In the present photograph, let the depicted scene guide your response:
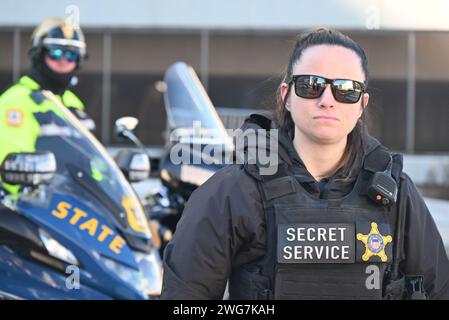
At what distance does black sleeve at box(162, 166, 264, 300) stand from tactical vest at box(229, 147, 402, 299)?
0.11 feet

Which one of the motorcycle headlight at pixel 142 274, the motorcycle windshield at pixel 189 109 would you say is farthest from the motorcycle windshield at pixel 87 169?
the motorcycle windshield at pixel 189 109

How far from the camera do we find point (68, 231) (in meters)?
3.43

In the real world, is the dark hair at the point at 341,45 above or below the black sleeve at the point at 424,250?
above

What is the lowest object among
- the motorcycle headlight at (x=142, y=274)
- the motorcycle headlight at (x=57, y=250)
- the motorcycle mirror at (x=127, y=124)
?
the motorcycle headlight at (x=142, y=274)

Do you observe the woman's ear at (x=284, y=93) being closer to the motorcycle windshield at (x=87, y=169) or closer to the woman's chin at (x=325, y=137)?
the woman's chin at (x=325, y=137)

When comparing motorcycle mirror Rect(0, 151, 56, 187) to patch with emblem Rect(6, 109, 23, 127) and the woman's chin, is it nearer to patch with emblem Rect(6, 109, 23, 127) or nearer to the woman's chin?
patch with emblem Rect(6, 109, 23, 127)

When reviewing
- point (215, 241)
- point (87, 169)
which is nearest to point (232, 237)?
point (215, 241)

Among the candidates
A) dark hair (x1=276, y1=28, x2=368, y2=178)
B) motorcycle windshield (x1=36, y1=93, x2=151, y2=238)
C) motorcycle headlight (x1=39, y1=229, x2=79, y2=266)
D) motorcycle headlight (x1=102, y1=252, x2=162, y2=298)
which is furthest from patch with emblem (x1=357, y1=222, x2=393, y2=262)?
motorcycle windshield (x1=36, y1=93, x2=151, y2=238)

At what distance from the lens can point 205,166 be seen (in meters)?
4.17

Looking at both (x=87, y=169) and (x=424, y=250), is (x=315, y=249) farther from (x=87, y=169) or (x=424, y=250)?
(x=87, y=169)

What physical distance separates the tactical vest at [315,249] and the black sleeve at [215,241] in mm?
32

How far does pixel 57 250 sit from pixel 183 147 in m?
1.33

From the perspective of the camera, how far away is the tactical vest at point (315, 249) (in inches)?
65.1

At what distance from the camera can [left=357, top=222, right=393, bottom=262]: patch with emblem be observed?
167 cm
